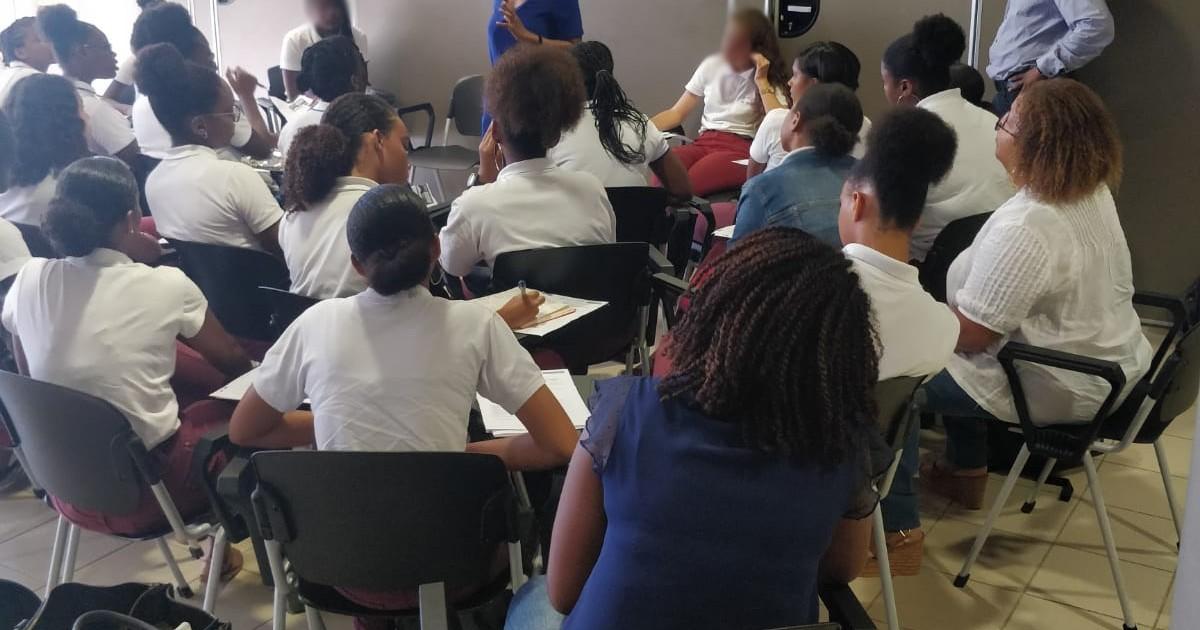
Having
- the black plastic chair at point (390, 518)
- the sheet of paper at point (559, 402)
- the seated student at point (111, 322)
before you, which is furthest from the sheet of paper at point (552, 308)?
the seated student at point (111, 322)

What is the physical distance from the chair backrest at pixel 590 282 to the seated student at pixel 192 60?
1946 mm

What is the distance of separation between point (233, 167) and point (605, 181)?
4.01 ft

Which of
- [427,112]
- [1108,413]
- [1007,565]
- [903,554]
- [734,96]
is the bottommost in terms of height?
[1007,565]

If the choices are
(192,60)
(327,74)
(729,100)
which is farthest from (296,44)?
(729,100)

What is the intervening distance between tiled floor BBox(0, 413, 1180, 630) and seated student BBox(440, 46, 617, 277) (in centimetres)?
102

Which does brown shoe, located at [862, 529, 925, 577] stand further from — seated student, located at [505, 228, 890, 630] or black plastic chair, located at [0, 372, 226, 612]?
black plastic chair, located at [0, 372, 226, 612]

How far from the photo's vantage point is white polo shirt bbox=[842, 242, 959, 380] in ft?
6.28

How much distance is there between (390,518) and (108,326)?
91 centimetres

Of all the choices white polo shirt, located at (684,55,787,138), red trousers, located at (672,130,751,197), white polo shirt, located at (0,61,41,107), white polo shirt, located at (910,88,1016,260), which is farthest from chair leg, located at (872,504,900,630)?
white polo shirt, located at (0,61,41,107)

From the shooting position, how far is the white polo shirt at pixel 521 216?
254cm

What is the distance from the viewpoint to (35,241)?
2998mm

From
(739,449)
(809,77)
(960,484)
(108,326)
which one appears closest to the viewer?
(739,449)

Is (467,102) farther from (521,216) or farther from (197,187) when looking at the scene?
(521,216)

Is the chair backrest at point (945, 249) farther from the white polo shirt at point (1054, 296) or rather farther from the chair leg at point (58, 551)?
the chair leg at point (58, 551)
